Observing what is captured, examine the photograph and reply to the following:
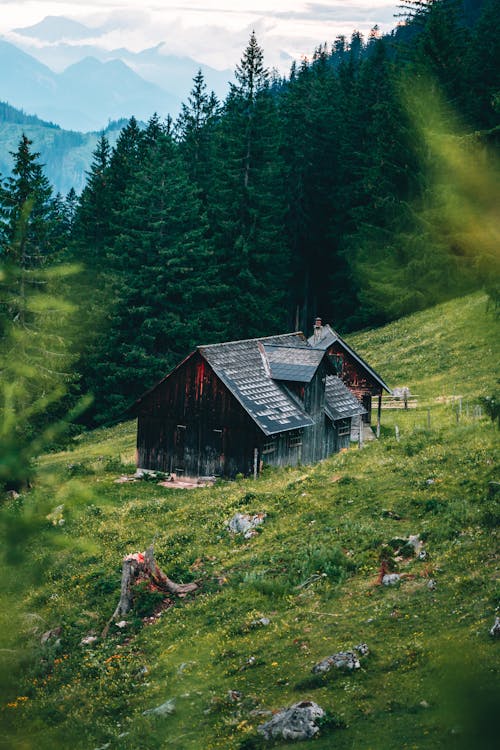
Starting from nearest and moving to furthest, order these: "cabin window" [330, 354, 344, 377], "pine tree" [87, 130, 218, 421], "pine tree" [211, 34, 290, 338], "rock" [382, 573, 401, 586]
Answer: "rock" [382, 573, 401, 586], "cabin window" [330, 354, 344, 377], "pine tree" [87, 130, 218, 421], "pine tree" [211, 34, 290, 338]

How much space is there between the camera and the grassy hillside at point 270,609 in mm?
10674

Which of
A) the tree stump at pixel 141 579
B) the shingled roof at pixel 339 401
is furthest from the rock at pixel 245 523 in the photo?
the shingled roof at pixel 339 401

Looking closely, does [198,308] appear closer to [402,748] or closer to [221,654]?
[221,654]

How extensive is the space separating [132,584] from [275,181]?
56944mm

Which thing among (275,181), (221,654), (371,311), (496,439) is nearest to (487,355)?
(371,311)

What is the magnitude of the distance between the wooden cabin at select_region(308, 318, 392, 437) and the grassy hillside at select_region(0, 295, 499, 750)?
495 inches

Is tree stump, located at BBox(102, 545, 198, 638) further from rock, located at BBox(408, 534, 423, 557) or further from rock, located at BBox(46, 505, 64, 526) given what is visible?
rock, located at BBox(46, 505, 64, 526)

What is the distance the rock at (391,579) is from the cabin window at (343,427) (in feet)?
73.3

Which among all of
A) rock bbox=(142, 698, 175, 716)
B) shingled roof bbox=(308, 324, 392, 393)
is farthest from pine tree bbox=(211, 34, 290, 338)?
rock bbox=(142, 698, 175, 716)

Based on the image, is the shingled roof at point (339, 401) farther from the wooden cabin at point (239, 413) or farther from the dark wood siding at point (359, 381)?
the dark wood siding at point (359, 381)

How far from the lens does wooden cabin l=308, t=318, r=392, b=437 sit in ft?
145

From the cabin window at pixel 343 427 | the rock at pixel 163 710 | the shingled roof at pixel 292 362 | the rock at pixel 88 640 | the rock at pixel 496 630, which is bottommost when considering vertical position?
the rock at pixel 88 640

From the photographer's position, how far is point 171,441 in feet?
125

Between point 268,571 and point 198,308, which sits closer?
point 268,571
